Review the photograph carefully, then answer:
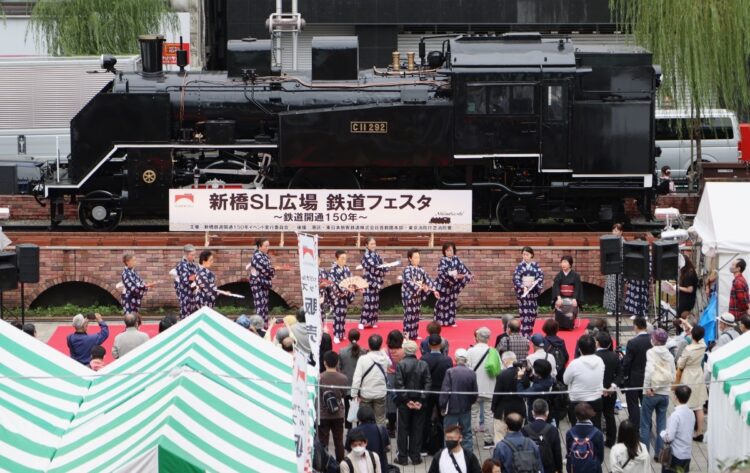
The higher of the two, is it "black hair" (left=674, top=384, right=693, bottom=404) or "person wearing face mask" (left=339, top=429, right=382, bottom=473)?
"black hair" (left=674, top=384, right=693, bottom=404)

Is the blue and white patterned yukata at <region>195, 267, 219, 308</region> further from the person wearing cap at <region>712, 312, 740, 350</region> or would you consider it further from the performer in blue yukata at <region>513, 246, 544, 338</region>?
→ the person wearing cap at <region>712, 312, 740, 350</region>

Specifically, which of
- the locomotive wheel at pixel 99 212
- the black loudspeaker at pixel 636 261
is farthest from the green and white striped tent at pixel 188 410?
the locomotive wheel at pixel 99 212

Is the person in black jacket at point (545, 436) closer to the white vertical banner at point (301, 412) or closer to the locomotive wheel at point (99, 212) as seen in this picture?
the white vertical banner at point (301, 412)

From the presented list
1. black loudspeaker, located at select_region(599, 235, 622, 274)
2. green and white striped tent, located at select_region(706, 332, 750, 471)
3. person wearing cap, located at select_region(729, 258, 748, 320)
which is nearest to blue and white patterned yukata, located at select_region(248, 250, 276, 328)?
black loudspeaker, located at select_region(599, 235, 622, 274)

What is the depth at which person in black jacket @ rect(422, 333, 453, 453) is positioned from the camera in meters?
15.0

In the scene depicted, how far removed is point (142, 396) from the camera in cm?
1163

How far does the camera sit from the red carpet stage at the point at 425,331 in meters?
19.4

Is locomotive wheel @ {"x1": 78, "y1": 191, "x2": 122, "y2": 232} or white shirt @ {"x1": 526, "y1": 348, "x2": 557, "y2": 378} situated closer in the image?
white shirt @ {"x1": 526, "y1": 348, "x2": 557, "y2": 378}

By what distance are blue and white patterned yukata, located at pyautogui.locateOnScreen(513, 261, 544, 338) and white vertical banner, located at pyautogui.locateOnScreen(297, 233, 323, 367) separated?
482 cm

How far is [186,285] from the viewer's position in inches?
766

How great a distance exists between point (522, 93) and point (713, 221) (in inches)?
253

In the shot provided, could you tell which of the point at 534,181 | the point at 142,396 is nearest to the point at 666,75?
the point at 534,181

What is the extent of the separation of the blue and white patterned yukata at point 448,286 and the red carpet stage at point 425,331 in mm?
197

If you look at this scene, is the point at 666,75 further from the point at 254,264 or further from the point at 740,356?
the point at 740,356
